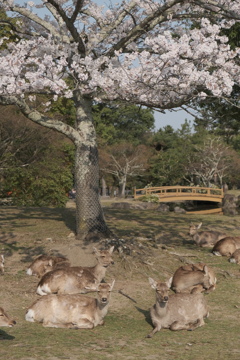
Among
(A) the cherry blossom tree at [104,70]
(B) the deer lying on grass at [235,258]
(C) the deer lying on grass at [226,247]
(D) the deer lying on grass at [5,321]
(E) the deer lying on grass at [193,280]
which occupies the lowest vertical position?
(D) the deer lying on grass at [5,321]

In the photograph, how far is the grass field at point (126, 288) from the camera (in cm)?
834

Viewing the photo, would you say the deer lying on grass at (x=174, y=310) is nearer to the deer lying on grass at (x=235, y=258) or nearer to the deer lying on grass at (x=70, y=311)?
the deer lying on grass at (x=70, y=311)

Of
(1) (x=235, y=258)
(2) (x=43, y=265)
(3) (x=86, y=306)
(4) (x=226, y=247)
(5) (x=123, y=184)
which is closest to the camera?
(3) (x=86, y=306)

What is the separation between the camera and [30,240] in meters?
16.5

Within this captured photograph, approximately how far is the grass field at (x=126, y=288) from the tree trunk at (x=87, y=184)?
67cm

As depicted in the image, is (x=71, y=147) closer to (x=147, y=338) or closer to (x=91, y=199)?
(x=91, y=199)

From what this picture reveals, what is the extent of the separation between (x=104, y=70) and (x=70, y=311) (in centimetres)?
913

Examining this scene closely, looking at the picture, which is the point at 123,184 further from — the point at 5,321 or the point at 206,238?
the point at 5,321

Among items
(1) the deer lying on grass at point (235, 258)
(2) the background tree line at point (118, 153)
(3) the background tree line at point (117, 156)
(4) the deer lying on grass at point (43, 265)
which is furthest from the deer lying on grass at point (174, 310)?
(3) the background tree line at point (117, 156)

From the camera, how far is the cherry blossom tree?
587 inches

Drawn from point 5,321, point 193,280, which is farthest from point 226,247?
point 5,321

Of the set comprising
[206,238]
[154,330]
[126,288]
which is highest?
[206,238]

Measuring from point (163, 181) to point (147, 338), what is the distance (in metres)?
56.3

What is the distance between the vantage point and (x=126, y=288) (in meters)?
12.7
